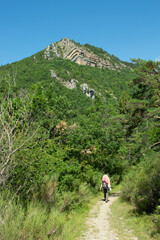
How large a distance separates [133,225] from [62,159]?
423 cm

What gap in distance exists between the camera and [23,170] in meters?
5.76

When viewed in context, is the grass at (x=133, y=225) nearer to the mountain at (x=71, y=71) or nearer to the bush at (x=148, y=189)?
the bush at (x=148, y=189)

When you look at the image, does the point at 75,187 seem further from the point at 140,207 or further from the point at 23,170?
the point at 23,170

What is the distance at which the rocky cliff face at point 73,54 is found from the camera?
11833 cm

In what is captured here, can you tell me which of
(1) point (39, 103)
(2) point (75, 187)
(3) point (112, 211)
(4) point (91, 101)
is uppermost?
(4) point (91, 101)

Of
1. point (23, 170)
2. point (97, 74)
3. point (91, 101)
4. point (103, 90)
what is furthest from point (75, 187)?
point (97, 74)

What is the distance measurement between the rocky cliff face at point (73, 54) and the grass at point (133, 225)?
109 meters

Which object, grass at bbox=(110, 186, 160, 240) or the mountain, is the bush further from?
the mountain

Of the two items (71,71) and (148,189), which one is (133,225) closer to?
(148,189)

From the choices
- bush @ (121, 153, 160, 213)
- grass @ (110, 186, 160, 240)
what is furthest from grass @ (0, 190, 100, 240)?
bush @ (121, 153, 160, 213)

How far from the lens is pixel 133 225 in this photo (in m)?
6.89

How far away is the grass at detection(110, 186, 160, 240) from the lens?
231 inches

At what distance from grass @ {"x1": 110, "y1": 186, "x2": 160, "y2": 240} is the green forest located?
0.35m

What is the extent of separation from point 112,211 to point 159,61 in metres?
7.91
